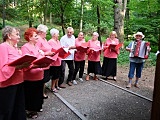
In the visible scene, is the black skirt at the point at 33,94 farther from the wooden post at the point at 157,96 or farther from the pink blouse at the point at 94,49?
the pink blouse at the point at 94,49

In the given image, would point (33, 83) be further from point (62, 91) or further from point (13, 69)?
point (62, 91)

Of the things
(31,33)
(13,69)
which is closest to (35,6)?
(31,33)

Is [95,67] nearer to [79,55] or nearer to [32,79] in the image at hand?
[79,55]

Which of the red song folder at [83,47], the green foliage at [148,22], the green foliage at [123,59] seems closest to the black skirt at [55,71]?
the red song folder at [83,47]

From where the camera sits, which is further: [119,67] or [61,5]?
[61,5]

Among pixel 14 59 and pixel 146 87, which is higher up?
pixel 14 59

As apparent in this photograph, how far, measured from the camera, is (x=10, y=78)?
142 inches

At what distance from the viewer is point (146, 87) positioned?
738 cm

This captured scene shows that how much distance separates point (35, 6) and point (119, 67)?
23.6 ft

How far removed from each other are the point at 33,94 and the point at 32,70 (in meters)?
0.55

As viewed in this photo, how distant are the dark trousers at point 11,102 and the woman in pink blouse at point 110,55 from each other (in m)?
4.33

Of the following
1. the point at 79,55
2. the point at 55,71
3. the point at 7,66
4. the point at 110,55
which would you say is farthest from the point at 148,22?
the point at 7,66

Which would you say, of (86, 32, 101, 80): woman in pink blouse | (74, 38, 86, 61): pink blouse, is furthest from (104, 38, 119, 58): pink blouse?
(74, 38, 86, 61): pink blouse

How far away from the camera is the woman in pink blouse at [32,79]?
429 centimetres
